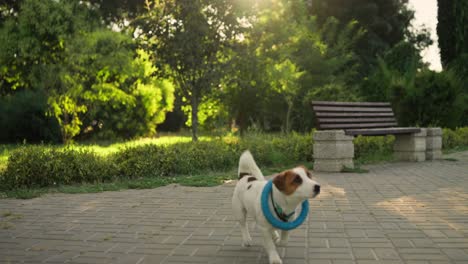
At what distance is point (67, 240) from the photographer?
4.33 metres

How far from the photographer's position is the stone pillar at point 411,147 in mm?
11320

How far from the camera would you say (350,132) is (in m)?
9.30

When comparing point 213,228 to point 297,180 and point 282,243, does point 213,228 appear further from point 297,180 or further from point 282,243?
point 297,180

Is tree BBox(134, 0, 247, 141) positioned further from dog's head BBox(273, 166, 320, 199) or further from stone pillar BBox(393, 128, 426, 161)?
dog's head BBox(273, 166, 320, 199)

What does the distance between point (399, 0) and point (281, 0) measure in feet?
48.7

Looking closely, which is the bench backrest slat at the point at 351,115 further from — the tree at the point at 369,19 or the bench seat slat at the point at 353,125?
the tree at the point at 369,19

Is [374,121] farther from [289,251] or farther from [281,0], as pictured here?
[281,0]

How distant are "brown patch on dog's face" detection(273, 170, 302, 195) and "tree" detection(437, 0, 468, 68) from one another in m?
22.6

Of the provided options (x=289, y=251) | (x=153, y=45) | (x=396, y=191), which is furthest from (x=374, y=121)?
(x=289, y=251)

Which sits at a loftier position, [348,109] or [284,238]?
[348,109]

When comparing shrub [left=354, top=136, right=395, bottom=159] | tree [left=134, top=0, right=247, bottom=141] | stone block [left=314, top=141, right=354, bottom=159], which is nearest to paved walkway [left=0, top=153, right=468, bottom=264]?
stone block [left=314, top=141, right=354, bottom=159]

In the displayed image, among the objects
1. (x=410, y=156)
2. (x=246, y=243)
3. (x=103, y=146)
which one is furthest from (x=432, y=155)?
(x=103, y=146)

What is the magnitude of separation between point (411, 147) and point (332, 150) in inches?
131

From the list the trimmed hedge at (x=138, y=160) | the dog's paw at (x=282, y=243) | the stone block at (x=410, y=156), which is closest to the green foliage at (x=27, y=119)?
the trimmed hedge at (x=138, y=160)
